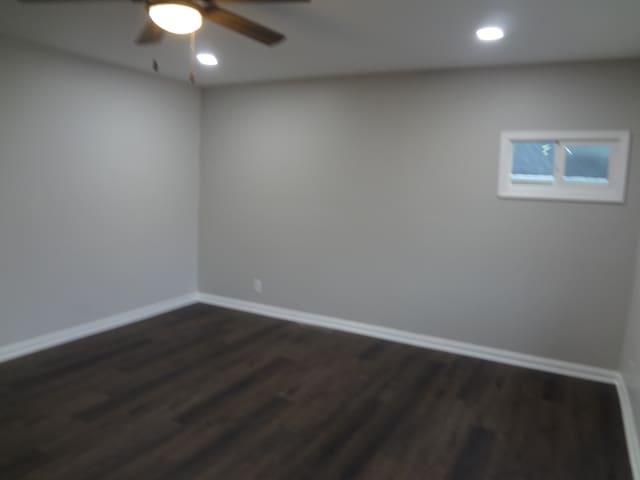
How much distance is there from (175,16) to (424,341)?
3.37 meters

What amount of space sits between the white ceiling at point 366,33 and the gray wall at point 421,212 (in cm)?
32

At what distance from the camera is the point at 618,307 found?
3598 mm

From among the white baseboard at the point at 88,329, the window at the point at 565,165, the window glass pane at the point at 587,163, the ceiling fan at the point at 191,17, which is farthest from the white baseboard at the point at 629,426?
the white baseboard at the point at 88,329

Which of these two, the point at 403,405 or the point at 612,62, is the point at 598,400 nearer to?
the point at 403,405

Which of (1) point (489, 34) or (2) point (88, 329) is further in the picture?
(2) point (88, 329)

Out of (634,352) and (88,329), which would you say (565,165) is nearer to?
(634,352)

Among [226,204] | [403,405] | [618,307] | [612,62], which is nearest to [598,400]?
[618,307]

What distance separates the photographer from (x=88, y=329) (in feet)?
14.1

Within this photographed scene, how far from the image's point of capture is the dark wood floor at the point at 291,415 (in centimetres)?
Result: 250

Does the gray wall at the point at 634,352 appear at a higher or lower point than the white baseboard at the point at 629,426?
higher

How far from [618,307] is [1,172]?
16.0 feet

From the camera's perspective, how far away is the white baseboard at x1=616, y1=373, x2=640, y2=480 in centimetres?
255

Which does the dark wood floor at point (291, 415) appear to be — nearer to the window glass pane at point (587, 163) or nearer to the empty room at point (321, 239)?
the empty room at point (321, 239)

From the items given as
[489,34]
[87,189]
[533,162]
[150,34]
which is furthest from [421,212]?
[87,189]
